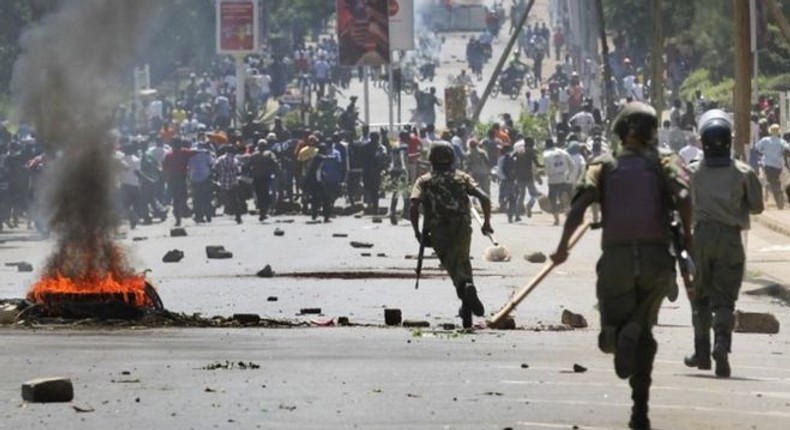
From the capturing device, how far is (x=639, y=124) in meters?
11.7

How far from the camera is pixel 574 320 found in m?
18.7

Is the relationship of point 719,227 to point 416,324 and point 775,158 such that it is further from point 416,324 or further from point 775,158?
point 775,158

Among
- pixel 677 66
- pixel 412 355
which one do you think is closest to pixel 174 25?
pixel 677 66

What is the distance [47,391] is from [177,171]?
30705 millimetres

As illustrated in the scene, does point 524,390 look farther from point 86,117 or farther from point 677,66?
point 677,66

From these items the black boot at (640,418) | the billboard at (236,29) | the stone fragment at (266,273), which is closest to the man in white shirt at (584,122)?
the billboard at (236,29)

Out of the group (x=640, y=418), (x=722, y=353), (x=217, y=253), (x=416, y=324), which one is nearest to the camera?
(x=640, y=418)

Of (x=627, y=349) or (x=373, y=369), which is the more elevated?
(x=627, y=349)

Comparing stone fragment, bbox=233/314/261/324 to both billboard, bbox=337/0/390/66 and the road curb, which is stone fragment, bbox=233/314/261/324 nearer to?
the road curb

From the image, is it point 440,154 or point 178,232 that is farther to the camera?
point 178,232

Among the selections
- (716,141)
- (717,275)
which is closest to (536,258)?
(717,275)

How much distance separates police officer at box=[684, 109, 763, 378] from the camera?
560 inches

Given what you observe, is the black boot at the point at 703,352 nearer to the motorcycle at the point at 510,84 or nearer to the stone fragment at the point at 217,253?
the stone fragment at the point at 217,253

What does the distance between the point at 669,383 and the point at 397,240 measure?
20.8 m
